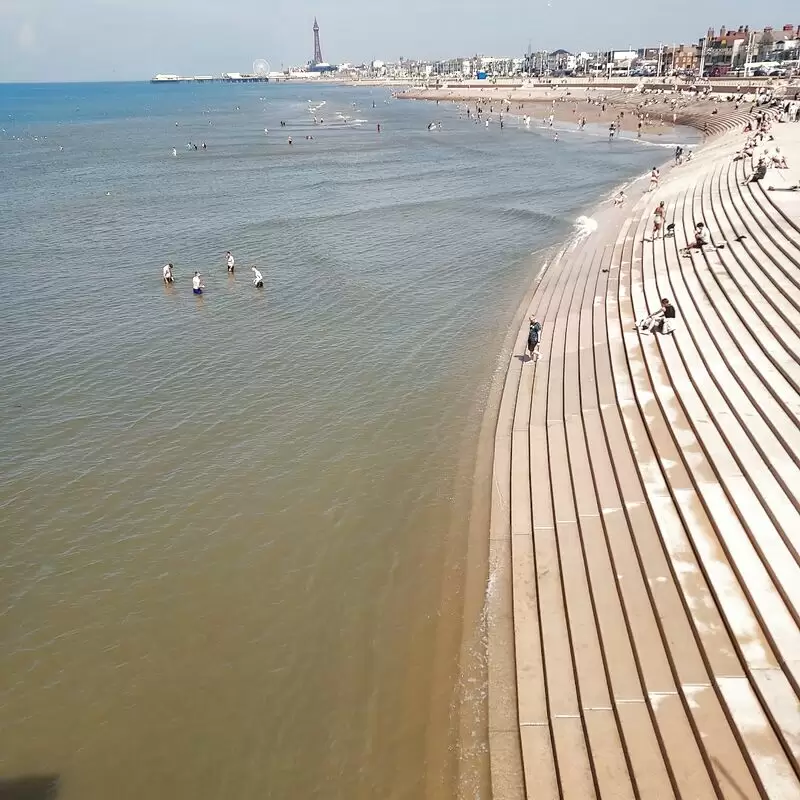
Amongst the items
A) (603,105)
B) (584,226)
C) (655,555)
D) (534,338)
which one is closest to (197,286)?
(534,338)

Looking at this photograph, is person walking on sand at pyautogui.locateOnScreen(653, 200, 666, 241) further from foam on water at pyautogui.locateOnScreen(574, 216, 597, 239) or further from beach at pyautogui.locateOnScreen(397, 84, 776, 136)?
beach at pyautogui.locateOnScreen(397, 84, 776, 136)

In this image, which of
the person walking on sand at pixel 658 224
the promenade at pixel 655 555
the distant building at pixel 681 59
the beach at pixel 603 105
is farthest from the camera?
the distant building at pixel 681 59

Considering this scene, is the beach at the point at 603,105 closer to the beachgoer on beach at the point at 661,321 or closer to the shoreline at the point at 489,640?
the beachgoer on beach at the point at 661,321

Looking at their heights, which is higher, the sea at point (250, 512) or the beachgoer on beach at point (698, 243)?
the beachgoer on beach at point (698, 243)

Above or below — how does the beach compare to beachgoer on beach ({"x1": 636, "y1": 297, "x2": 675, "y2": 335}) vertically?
above

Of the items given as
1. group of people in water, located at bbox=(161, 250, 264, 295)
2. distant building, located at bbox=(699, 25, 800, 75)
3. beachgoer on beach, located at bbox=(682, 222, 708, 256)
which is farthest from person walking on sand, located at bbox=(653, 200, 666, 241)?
distant building, located at bbox=(699, 25, 800, 75)

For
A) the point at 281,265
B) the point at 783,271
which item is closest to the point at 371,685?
the point at 783,271

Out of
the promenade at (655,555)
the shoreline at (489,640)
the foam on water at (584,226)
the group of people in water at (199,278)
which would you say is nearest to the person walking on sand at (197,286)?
the group of people in water at (199,278)

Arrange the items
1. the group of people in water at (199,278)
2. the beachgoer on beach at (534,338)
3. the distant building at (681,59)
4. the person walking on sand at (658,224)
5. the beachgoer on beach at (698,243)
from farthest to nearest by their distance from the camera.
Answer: the distant building at (681,59) < the group of people in water at (199,278) < the person walking on sand at (658,224) < the beachgoer on beach at (698,243) < the beachgoer on beach at (534,338)
